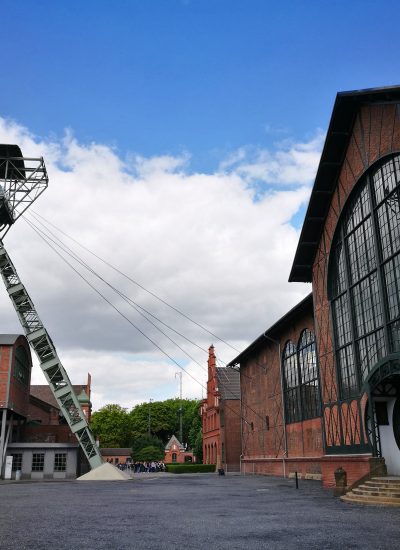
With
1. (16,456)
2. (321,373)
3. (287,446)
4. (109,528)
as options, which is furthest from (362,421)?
(16,456)

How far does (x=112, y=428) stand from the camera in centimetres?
9975

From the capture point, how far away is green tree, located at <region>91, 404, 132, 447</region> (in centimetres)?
9944

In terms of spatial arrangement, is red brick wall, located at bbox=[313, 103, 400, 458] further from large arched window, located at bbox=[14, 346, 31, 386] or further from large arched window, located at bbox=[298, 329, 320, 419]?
large arched window, located at bbox=[14, 346, 31, 386]

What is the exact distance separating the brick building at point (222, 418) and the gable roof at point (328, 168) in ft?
88.7

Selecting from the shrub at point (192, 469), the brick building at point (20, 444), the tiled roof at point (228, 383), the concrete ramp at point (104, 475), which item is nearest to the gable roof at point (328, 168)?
the concrete ramp at point (104, 475)

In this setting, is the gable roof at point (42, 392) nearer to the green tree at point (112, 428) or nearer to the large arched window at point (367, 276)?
the green tree at point (112, 428)

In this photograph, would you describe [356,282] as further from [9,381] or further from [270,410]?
[9,381]

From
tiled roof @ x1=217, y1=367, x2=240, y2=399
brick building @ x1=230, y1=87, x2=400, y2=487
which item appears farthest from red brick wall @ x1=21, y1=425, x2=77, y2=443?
brick building @ x1=230, y1=87, x2=400, y2=487

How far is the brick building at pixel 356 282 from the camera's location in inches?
734

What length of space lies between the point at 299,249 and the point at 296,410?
12.5 m

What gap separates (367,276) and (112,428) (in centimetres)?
8720

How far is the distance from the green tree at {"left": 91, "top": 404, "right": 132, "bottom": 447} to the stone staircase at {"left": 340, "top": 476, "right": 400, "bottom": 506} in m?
87.3

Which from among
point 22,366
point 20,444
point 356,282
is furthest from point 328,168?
point 22,366

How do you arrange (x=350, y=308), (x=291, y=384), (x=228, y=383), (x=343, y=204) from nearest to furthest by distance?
(x=350, y=308), (x=343, y=204), (x=291, y=384), (x=228, y=383)
